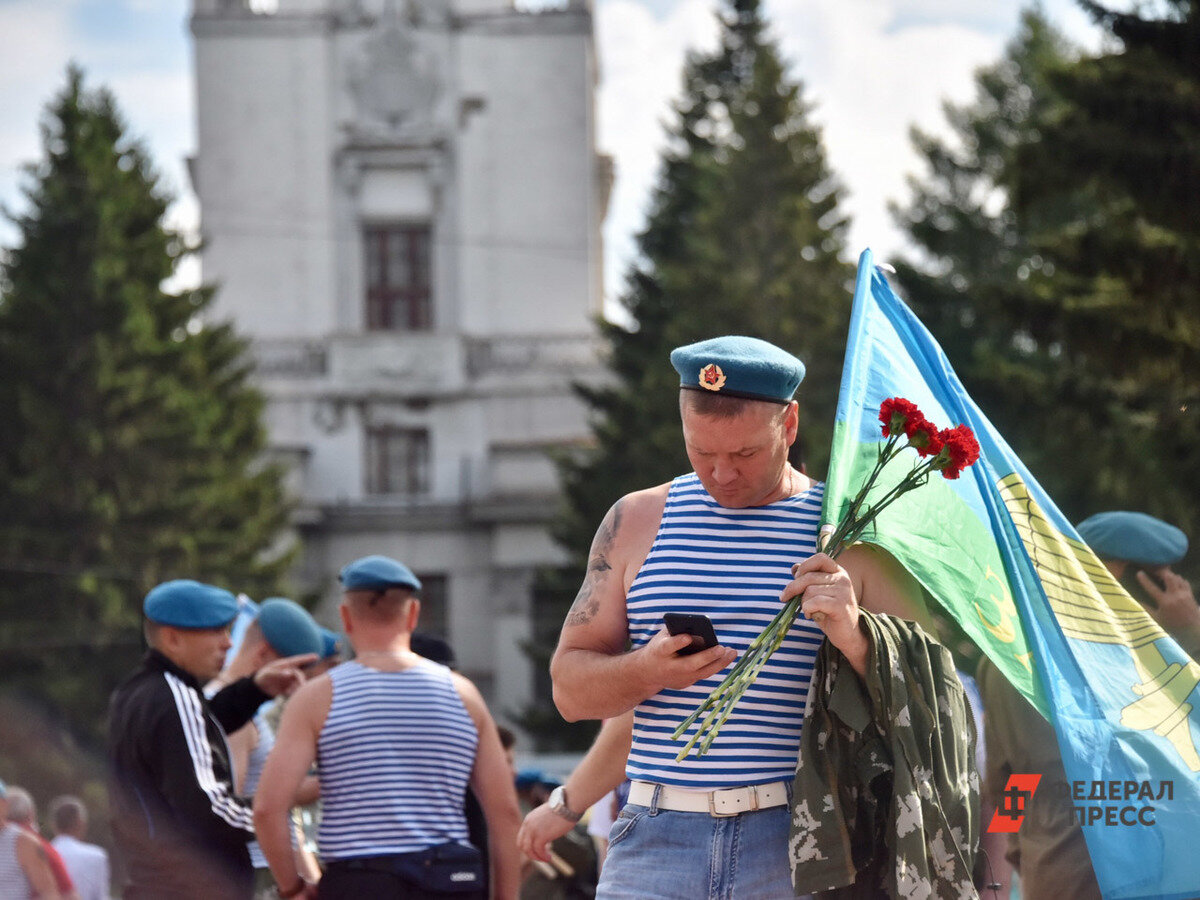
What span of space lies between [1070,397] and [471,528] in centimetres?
2538

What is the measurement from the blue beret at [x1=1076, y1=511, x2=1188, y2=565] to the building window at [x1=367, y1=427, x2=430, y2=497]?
3719 centimetres

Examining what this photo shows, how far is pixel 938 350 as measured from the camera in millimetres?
4605

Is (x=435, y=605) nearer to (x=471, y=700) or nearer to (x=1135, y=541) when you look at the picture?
(x=471, y=700)

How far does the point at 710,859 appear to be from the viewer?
3.88m

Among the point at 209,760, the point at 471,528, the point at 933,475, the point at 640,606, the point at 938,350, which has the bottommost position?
the point at 471,528

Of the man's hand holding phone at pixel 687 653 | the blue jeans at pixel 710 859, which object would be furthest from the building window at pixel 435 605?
the man's hand holding phone at pixel 687 653

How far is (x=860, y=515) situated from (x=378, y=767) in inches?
95.5

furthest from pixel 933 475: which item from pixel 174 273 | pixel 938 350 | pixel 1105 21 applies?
pixel 174 273

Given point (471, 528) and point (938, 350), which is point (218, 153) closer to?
point (471, 528)

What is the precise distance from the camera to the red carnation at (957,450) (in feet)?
12.7

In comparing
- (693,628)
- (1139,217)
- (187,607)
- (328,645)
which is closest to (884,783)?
(693,628)

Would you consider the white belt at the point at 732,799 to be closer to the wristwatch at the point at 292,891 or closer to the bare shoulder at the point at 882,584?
the bare shoulder at the point at 882,584

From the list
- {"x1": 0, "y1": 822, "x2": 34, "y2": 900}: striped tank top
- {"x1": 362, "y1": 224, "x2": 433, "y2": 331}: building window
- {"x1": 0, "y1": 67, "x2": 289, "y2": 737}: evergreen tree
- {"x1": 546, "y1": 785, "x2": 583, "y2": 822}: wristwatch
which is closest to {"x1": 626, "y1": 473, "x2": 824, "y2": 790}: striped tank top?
{"x1": 546, "y1": 785, "x2": 583, "y2": 822}: wristwatch

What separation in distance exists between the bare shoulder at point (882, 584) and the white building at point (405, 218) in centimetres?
3732
